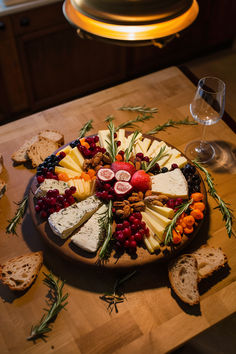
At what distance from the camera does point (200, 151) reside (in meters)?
2.22

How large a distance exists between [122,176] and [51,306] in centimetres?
69

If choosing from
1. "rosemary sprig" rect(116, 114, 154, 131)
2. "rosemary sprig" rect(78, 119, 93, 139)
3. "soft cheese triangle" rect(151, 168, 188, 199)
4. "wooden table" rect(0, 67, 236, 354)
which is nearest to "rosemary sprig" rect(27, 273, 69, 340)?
"wooden table" rect(0, 67, 236, 354)

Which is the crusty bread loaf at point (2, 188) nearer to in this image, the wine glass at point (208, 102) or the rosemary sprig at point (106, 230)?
the rosemary sprig at point (106, 230)

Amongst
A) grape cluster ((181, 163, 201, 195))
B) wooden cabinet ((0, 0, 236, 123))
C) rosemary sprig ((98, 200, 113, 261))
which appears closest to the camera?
rosemary sprig ((98, 200, 113, 261))

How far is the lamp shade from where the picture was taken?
38.8 inches

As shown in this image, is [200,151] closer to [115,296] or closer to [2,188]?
[115,296]

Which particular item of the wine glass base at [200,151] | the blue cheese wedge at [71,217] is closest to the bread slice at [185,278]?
the blue cheese wedge at [71,217]

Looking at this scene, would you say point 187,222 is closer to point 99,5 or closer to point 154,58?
point 99,5

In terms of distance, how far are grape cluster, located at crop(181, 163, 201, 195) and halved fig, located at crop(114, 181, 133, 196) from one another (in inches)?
13.0

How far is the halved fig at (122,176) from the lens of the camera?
182 cm

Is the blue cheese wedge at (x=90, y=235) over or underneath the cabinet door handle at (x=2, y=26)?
underneath

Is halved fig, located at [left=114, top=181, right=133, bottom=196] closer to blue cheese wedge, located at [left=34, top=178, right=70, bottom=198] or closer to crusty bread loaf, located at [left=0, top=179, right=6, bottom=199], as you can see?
blue cheese wedge, located at [left=34, top=178, right=70, bottom=198]

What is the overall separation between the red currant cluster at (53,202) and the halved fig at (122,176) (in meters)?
0.23

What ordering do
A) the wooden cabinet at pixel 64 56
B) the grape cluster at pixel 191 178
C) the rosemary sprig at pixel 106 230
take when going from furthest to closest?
the wooden cabinet at pixel 64 56 → the grape cluster at pixel 191 178 → the rosemary sprig at pixel 106 230
